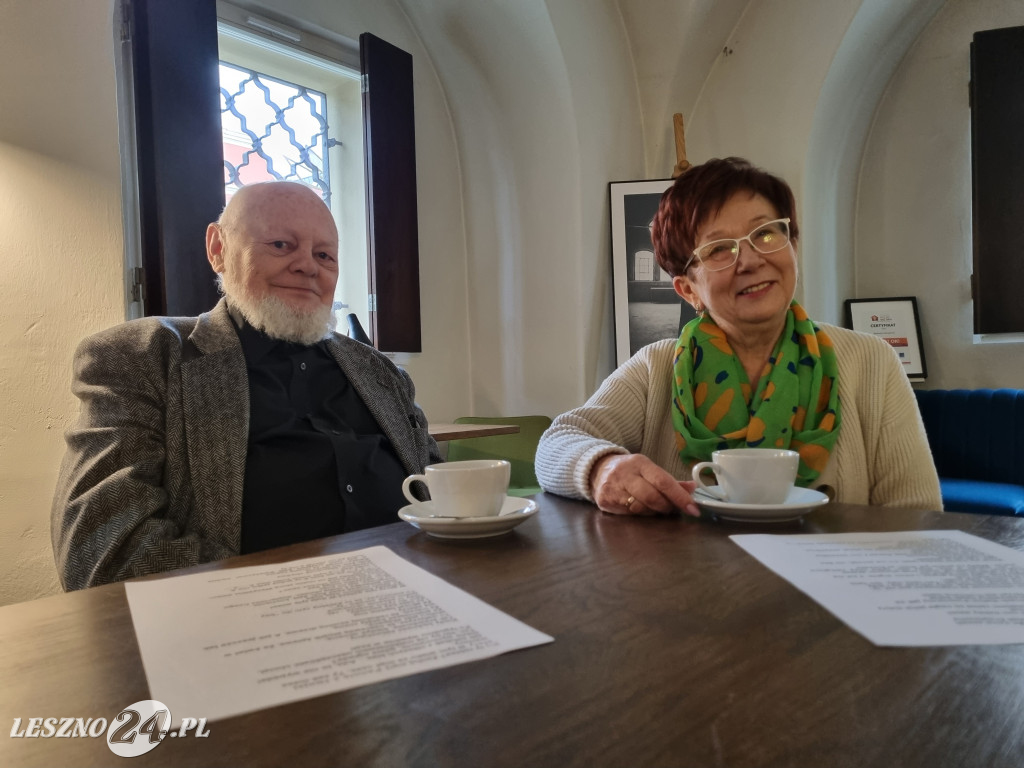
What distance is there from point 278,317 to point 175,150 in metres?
1.14

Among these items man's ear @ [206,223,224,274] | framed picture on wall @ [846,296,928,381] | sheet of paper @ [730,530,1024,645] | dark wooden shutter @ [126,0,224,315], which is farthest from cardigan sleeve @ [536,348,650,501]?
framed picture on wall @ [846,296,928,381]

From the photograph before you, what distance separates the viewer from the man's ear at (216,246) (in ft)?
6.07

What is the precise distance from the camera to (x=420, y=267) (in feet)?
11.9

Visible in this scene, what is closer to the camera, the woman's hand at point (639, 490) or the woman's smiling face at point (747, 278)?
the woman's hand at point (639, 490)

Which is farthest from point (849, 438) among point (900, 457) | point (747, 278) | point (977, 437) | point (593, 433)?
point (977, 437)

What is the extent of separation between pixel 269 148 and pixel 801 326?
2.50 m

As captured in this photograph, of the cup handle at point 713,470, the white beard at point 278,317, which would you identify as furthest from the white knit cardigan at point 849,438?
the white beard at point 278,317

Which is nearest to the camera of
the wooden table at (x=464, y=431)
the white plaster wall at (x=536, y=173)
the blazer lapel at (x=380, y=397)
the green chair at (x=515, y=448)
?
the blazer lapel at (x=380, y=397)

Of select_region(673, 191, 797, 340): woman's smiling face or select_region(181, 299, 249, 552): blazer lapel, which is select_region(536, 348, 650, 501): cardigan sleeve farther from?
select_region(181, 299, 249, 552): blazer lapel

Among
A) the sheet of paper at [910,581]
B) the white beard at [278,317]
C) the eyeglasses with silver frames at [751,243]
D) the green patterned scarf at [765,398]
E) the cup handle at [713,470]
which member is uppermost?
the eyeglasses with silver frames at [751,243]

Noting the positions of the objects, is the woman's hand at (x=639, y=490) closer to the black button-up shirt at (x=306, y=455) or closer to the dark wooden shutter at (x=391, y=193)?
the black button-up shirt at (x=306, y=455)

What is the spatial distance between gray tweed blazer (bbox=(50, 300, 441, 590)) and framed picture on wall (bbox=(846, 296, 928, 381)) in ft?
11.4

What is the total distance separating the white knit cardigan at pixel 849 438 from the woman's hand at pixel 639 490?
66 mm

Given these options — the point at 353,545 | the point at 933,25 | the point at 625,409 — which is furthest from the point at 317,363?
the point at 933,25
